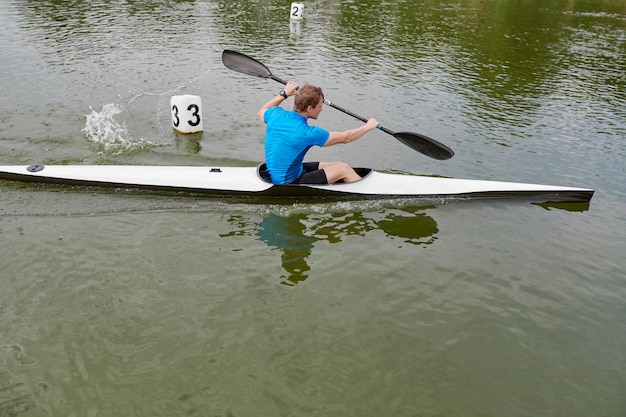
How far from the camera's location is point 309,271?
6375 millimetres

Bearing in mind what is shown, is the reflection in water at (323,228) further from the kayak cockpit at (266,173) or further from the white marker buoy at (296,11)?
the white marker buoy at (296,11)

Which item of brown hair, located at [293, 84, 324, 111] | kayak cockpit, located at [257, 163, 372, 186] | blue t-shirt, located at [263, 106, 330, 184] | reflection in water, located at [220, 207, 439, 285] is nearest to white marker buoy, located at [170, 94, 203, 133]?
kayak cockpit, located at [257, 163, 372, 186]

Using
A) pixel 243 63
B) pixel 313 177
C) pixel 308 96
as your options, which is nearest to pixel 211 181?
pixel 313 177

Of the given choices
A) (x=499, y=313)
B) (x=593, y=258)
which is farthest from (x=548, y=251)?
(x=499, y=313)

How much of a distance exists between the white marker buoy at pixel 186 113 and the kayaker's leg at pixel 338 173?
3.91 meters

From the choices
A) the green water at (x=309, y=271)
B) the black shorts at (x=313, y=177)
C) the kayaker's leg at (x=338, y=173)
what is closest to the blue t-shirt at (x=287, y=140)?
the black shorts at (x=313, y=177)

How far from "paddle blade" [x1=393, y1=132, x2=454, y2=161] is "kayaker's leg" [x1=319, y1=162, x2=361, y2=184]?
1.00m

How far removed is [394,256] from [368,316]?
1.46 metres

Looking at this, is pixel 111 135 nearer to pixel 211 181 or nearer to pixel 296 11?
pixel 211 181

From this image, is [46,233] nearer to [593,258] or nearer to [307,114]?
[307,114]

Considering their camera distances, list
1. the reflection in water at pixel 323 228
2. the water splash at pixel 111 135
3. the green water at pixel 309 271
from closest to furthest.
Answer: the green water at pixel 309 271 → the reflection in water at pixel 323 228 → the water splash at pixel 111 135

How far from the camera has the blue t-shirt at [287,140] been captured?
729 cm

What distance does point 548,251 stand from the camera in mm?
7180

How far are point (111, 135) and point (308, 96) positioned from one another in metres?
5.16
